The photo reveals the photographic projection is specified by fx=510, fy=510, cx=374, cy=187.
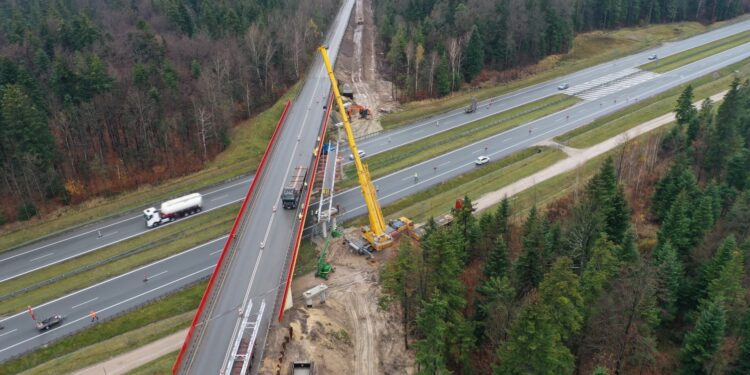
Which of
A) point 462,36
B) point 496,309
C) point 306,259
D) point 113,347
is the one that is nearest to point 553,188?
point 496,309

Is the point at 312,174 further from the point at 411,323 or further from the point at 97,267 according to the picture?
the point at 97,267

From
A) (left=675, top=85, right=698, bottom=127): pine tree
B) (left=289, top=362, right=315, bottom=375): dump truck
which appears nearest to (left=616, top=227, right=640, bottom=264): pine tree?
(left=289, top=362, right=315, bottom=375): dump truck

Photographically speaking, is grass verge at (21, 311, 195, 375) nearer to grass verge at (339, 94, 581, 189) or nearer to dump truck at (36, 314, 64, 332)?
dump truck at (36, 314, 64, 332)

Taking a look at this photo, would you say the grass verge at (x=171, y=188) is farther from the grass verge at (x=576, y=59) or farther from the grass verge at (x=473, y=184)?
the grass verge at (x=473, y=184)

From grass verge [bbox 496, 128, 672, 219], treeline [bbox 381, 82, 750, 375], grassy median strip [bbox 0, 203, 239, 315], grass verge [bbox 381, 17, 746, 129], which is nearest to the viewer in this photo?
treeline [bbox 381, 82, 750, 375]

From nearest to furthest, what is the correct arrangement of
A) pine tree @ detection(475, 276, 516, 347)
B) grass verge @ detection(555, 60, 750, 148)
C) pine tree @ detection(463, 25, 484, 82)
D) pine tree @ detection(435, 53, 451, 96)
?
pine tree @ detection(475, 276, 516, 347), grass verge @ detection(555, 60, 750, 148), pine tree @ detection(435, 53, 451, 96), pine tree @ detection(463, 25, 484, 82)

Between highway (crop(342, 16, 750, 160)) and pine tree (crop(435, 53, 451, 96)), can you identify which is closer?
highway (crop(342, 16, 750, 160))
